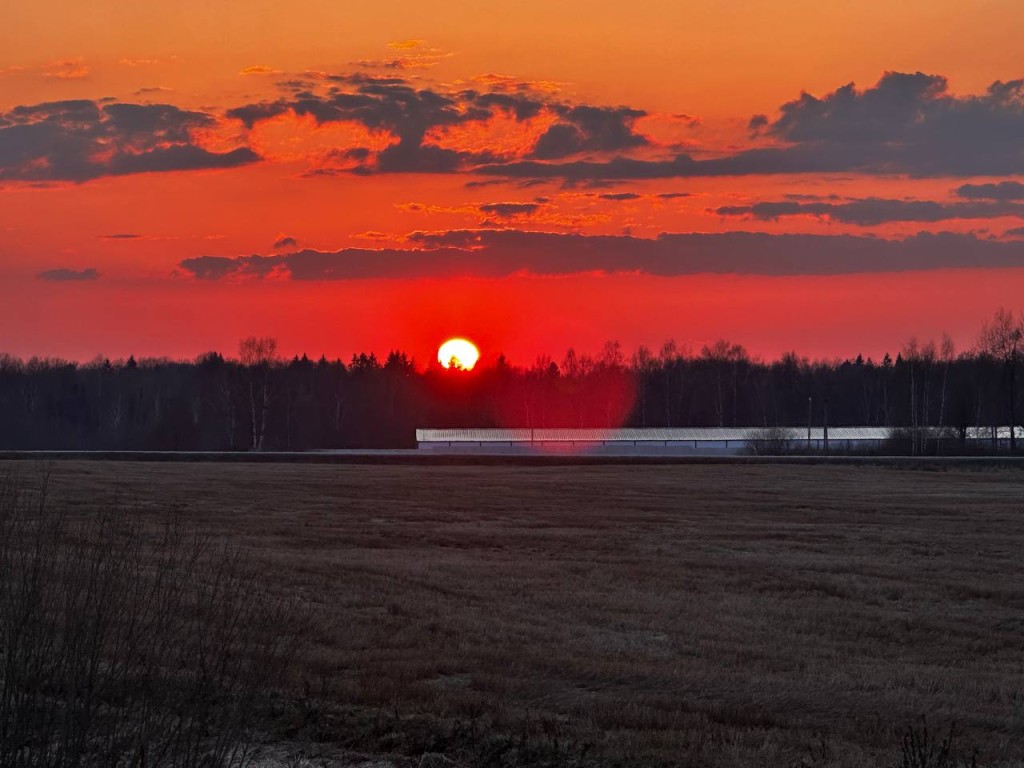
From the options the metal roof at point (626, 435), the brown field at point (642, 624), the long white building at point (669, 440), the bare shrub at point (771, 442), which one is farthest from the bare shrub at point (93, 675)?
the metal roof at point (626, 435)

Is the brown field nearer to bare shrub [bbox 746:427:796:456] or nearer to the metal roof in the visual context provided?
bare shrub [bbox 746:427:796:456]

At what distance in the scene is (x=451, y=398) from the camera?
167 meters

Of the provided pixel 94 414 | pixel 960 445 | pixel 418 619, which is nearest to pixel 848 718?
pixel 418 619

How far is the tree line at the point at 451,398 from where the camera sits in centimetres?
12950

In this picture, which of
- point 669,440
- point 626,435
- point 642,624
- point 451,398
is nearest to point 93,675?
point 642,624

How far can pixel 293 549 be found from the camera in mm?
29828

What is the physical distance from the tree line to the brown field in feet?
265

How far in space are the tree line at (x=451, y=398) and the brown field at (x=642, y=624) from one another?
80906mm

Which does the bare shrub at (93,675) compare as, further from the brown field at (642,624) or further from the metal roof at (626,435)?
the metal roof at (626,435)

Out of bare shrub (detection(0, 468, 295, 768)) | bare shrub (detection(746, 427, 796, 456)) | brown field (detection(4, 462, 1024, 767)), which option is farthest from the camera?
bare shrub (detection(746, 427, 796, 456))

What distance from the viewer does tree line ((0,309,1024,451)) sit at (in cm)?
12950

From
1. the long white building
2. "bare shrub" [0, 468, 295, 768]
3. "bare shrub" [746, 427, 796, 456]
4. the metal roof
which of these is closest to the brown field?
"bare shrub" [0, 468, 295, 768]

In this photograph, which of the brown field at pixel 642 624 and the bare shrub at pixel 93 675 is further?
the brown field at pixel 642 624

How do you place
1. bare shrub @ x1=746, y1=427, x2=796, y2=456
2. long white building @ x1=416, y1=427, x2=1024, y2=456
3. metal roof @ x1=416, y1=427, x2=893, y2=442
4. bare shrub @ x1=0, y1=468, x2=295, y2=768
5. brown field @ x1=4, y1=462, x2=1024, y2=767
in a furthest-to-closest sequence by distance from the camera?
1. metal roof @ x1=416, y1=427, x2=893, y2=442
2. long white building @ x1=416, y1=427, x2=1024, y2=456
3. bare shrub @ x1=746, y1=427, x2=796, y2=456
4. brown field @ x1=4, y1=462, x2=1024, y2=767
5. bare shrub @ x1=0, y1=468, x2=295, y2=768
